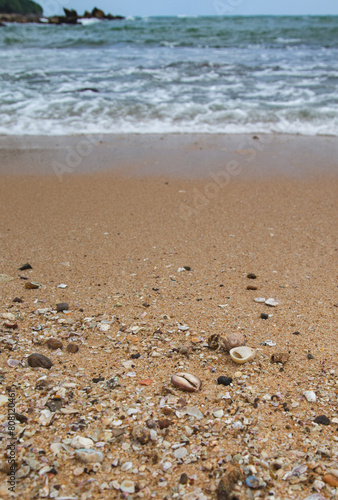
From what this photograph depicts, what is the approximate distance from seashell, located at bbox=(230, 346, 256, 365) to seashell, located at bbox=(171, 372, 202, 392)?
205 mm

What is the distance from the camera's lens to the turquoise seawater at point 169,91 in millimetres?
5832

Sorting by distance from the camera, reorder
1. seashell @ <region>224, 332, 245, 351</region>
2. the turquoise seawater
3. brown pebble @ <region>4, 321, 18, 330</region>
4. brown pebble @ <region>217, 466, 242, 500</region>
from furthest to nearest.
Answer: the turquoise seawater → brown pebble @ <region>4, 321, 18, 330</region> → seashell @ <region>224, 332, 245, 351</region> → brown pebble @ <region>217, 466, 242, 500</region>

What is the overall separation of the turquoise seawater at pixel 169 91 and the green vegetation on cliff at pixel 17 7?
47.7 meters

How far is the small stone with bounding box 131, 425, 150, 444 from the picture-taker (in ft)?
4.40

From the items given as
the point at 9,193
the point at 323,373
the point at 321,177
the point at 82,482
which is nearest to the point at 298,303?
the point at 323,373

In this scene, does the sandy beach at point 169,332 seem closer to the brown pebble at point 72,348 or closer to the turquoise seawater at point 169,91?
the brown pebble at point 72,348

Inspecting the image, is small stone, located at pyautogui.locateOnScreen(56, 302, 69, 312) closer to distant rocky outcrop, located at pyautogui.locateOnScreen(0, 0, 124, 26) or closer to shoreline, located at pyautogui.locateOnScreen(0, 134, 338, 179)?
shoreline, located at pyautogui.locateOnScreen(0, 134, 338, 179)

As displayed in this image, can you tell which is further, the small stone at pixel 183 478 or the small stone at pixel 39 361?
the small stone at pixel 39 361

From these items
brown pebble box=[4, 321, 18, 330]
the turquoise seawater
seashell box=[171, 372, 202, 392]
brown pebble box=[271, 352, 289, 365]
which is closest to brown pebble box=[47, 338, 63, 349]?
brown pebble box=[4, 321, 18, 330]

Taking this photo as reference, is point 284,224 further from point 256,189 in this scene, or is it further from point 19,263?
point 19,263

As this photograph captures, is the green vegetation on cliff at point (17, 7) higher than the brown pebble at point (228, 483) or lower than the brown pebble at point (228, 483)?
higher

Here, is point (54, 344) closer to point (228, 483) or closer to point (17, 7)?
point (228, 483)

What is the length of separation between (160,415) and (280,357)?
586 millimetres

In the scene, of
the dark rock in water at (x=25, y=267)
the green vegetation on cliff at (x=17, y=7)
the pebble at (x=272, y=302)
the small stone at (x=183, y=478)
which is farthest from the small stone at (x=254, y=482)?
the green vegetation on cliff at (x=17, y=7)
